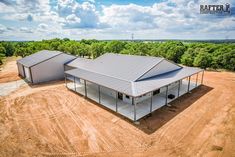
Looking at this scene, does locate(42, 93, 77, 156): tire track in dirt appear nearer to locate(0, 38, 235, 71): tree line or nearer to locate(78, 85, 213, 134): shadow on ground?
locate(78, 85, 213, 134): shadow on ground

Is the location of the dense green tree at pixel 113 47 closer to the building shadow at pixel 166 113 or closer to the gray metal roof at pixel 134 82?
the gray metal roof at pixel 134 82

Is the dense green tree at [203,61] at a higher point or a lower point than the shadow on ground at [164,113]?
higher

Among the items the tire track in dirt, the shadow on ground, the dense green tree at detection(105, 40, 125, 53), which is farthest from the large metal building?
the dense green tree at detection(105, 40, 125, 53)

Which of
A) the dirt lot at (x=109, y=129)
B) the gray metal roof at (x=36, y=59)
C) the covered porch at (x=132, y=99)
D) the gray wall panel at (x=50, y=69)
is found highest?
the gray metal roof at (x=36, y=59)

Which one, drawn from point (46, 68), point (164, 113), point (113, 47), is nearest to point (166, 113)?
point (164, 113)

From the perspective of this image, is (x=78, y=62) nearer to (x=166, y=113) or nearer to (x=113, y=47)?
(x=166, y=113)

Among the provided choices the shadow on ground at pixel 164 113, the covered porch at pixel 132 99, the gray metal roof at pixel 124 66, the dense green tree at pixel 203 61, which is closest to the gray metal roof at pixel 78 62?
the gray metal roof at pixel 124 66
